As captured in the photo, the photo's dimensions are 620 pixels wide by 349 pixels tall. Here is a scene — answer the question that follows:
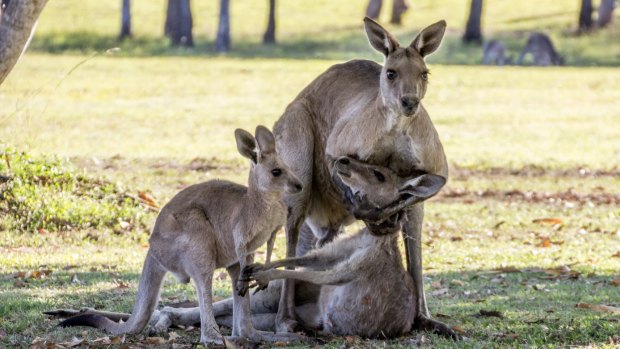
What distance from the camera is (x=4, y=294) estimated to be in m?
7.96

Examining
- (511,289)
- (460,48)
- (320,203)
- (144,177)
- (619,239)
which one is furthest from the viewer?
(460,48)

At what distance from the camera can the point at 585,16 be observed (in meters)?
41.7

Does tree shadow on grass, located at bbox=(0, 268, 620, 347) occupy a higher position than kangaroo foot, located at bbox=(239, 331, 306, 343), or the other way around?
kangaroo foot, located at bbox=(239, 331, 306, 343)

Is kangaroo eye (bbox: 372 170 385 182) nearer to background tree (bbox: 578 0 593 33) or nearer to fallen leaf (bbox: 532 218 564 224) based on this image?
fallen leaf (bbox: 532 218 564 224)

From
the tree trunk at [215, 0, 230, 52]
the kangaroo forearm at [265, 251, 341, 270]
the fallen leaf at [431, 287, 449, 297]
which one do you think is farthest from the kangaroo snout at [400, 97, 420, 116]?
the tree trunk at [215, 0, 230, 52]

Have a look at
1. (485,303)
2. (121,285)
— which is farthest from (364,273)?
(121,285)

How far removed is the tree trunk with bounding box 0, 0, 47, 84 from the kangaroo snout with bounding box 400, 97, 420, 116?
8.93 feet

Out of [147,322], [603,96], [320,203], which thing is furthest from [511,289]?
[603,96]

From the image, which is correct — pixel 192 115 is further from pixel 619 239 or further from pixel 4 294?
pixel 4 294

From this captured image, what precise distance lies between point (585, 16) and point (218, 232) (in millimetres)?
37586

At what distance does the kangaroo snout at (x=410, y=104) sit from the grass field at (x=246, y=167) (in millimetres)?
1343

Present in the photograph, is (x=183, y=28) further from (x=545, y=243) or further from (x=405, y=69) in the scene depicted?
(x=405, y=69)

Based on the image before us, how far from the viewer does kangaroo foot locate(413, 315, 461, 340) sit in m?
6.68

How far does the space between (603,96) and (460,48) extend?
12.3 meters
